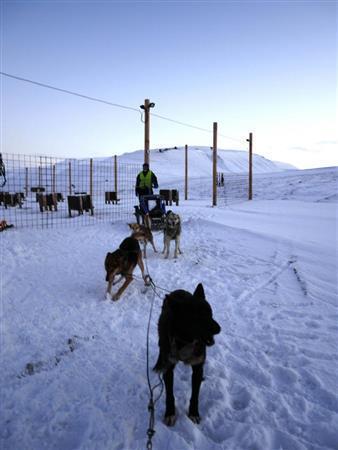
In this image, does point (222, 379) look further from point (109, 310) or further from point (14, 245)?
point (14, 245)

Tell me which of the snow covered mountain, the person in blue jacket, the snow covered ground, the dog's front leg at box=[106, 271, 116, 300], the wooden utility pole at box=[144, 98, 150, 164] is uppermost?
the snow covered mountain

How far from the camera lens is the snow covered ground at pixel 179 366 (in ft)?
6.89

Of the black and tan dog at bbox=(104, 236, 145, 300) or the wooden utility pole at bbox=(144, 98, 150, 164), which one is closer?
the black and tan dog at bbox=(104, 236, 145, 300)

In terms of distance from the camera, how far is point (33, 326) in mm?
3562

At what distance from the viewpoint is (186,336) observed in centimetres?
188

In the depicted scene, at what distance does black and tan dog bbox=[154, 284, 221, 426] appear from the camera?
1869 mm

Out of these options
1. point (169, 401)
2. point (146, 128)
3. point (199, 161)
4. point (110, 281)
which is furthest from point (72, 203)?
point (199, 161)

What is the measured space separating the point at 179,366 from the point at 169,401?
62 centimetres

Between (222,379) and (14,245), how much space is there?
634 centimetres

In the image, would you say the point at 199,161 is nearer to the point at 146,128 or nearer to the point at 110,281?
the point at 146,128

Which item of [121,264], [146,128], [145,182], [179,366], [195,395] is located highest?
[146,128]

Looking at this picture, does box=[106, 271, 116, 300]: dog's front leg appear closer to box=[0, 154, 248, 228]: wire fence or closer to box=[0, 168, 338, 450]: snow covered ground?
box=[0, 168, 338, 450]: snow covered ground

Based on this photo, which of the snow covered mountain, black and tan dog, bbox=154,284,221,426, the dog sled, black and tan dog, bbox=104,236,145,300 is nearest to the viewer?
black and tan dog, bbox=154,284,221,426

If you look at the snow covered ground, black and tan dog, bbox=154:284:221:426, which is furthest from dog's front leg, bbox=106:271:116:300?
black and tan dog, bbox=154:284:221:426
